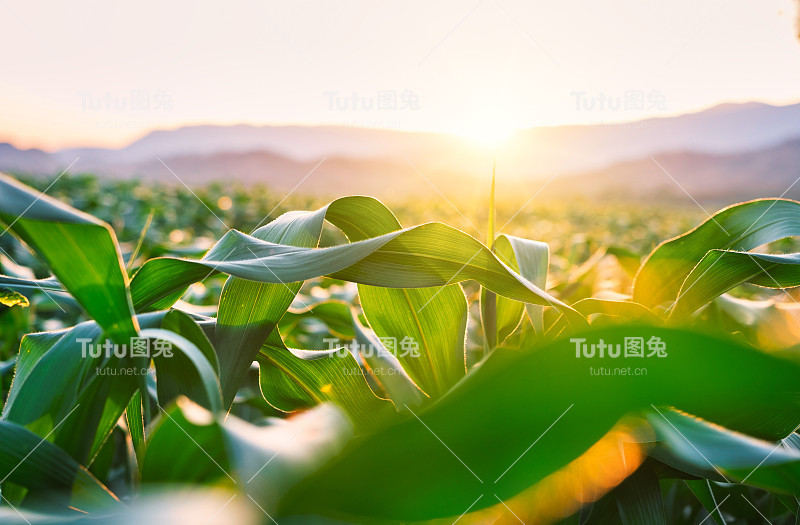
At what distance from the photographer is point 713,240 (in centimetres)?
33

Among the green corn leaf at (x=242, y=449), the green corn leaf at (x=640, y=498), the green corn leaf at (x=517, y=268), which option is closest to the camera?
the green corn leaf at (x=242, y=449)

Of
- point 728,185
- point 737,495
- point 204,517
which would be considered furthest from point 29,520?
point 728,185

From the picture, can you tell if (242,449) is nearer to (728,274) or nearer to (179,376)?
(179,376)

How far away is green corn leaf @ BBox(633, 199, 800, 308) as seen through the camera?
0.31 metres

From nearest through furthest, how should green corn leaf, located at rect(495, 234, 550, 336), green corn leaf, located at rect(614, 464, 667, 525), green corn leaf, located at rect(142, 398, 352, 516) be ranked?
green corn leaf, located at rect(142, 398, 352, 516) → green corn leaf, located at rect(614, 464, 667, 525) → green corn leaf, located at rect(495, 234, 550, 336)

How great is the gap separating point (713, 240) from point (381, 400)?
0.24 meters

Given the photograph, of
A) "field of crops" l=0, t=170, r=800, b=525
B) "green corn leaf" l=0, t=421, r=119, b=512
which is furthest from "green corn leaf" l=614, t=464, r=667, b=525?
"green corn leaf" l=0, t=421, r=119, b=512

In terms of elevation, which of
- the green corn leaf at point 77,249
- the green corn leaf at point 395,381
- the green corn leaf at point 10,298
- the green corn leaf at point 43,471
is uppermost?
the green corn leaf at point 77,249

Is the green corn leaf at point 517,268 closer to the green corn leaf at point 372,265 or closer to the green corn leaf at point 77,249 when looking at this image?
the green corn leaf at point 372,265

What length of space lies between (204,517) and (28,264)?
161cm

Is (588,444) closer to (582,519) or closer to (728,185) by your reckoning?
(582,519)

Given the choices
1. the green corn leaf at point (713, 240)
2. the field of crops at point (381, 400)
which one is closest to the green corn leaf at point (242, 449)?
the field of crops at point (381, 400)

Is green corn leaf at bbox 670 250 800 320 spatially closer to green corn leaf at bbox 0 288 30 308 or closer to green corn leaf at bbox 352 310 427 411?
green corn leaf at bbox 352 310 427 411

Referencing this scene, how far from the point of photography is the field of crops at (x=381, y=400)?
16 centimetres
